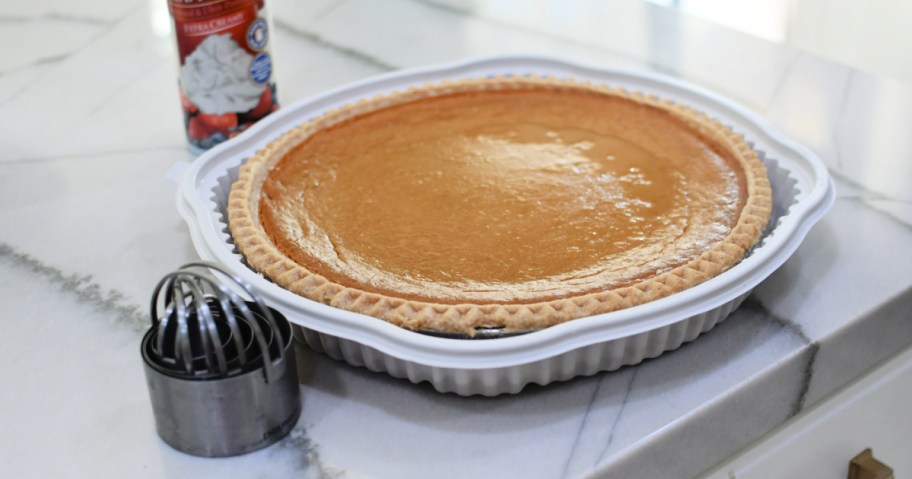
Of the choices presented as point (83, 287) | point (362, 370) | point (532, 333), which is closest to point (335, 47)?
point (83, 287)

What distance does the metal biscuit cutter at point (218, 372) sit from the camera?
0.91 metres

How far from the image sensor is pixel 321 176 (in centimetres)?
137

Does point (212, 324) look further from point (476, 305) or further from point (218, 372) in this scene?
point (476, 305)

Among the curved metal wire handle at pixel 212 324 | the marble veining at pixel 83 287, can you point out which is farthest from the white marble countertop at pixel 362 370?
the curved metal wire handle at pixel 212 324

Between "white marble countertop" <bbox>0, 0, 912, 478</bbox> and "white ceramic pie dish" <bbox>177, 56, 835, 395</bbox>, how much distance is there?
0.10 feet

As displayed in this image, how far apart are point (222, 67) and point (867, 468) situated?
103 cm

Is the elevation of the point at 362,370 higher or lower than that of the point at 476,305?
lower

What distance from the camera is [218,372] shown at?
0.92 meters

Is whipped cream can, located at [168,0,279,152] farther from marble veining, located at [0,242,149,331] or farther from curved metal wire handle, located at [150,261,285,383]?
curved metal wire handle, located at [150,261,285,383]

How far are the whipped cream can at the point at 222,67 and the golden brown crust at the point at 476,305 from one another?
0.13m

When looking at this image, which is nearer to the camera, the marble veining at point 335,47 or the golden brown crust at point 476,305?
the golden brown crust at point 476,305

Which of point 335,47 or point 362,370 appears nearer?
point 362,370

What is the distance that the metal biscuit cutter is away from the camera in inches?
35.9

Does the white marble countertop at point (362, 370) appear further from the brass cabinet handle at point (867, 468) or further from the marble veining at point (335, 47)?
the brass cabinet handle at point (867, 468)
